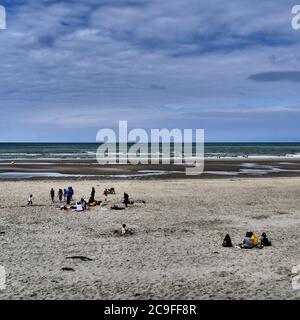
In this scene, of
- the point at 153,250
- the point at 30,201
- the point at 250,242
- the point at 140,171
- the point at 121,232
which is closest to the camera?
the point at 153,250

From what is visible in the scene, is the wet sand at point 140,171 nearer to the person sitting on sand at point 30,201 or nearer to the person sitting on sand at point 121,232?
the person sitting on sand at point 30,201

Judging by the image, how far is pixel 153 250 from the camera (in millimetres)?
16891

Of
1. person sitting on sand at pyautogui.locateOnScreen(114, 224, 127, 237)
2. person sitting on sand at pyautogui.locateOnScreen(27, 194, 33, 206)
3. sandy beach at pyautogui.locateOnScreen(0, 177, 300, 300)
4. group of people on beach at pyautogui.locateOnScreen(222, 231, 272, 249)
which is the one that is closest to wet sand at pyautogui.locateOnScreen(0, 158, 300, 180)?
sandy beach at pyautogui.locateOnScreen(0, 177, 300, 300)

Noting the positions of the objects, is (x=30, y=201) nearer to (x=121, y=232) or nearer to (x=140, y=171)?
(x=121, y=232)

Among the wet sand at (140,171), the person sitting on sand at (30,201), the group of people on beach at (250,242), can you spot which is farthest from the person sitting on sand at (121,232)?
the wet sand at (140,171)

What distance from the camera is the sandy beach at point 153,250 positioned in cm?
1273

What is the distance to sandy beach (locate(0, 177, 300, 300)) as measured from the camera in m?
12.7

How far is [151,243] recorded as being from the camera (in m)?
18.0

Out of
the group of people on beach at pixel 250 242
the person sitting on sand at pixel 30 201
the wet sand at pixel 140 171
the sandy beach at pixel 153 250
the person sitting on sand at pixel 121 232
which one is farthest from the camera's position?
the wet sand at pixel 140 171

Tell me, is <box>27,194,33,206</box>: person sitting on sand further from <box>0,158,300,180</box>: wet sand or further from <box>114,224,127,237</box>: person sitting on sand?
<box>0,158,300,180</box>: wet sand

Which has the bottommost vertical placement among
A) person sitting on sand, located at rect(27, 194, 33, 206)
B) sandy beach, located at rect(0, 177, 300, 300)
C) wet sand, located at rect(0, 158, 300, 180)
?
sandy beach, located at rect(0, 177, 300, 300)

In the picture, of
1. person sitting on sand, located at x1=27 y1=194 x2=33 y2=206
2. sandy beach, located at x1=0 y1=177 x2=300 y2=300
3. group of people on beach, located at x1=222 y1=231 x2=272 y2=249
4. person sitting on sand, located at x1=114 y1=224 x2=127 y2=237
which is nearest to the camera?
sandy beach, located at x1=0 y1=177 x2=300 y2=300

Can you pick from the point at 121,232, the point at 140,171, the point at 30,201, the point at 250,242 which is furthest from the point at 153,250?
the point at 140,171
